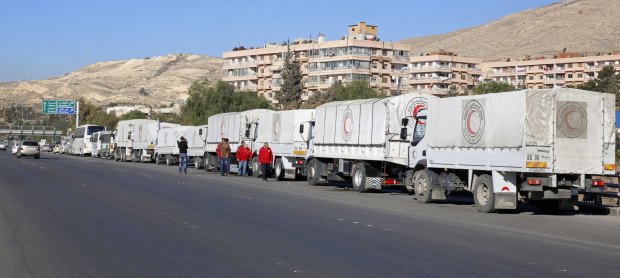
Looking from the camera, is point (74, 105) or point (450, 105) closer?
point (450, 105)

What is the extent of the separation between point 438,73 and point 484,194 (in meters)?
137

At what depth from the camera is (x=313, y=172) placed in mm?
33062

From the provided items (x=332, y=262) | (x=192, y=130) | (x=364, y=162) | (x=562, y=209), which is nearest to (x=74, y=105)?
(x=192, y=130)

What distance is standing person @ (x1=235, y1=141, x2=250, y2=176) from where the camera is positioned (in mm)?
39938

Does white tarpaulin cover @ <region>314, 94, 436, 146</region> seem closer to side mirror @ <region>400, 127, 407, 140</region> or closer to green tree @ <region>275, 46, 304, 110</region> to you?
side mirror @ <region>400, 127, 407, 140</region>

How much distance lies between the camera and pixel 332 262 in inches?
434

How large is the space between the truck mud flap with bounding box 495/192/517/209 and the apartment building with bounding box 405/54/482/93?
13247 cm

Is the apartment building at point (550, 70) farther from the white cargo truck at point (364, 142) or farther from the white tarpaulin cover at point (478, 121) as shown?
the white tarpaulin cover at point (478, 121)

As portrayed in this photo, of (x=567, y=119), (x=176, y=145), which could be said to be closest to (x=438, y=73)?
(x=176, y=145)

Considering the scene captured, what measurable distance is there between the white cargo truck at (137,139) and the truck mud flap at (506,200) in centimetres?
4344

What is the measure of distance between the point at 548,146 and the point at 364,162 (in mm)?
10189

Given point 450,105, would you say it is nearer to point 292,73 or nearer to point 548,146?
point 548,146

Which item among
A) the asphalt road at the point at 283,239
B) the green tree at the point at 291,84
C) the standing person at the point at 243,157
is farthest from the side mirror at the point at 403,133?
the green tree at the point at 291,84

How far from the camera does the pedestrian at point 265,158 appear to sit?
36500mm
